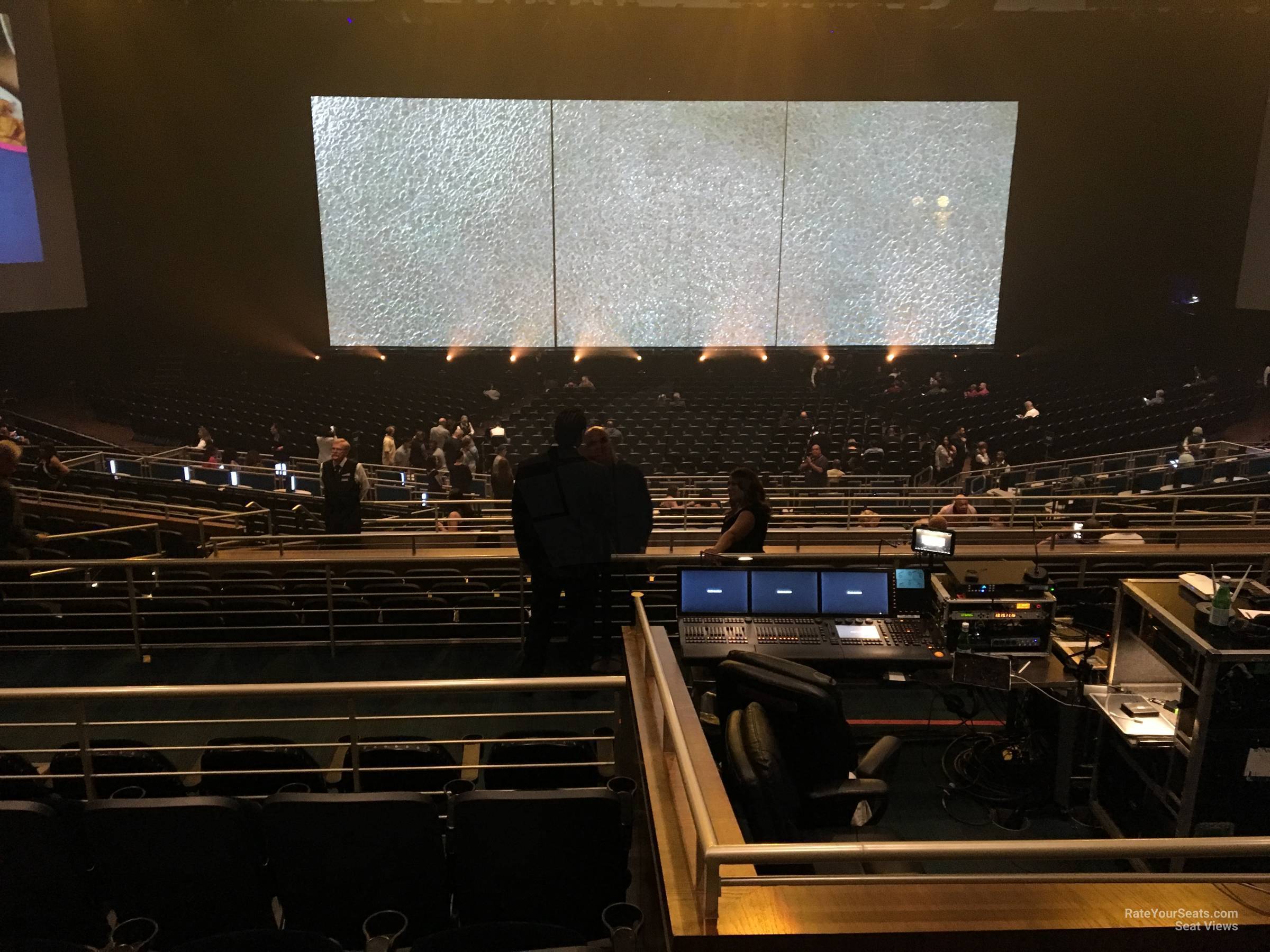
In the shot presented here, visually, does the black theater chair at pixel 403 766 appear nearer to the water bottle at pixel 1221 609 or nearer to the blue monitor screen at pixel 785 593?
the blue monitor screen at pixel 785 593

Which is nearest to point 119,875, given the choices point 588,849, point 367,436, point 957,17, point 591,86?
point 588,849

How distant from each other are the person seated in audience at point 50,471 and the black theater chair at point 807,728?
650cm

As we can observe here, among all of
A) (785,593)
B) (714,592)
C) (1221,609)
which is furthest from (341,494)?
(1221,609)

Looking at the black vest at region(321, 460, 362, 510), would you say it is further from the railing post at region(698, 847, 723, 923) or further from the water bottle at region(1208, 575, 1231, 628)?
the water bottle at region(1208, 575, 1231, 628)

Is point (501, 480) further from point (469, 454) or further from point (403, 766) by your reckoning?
point (403, 766)

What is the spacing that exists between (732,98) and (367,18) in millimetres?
5221

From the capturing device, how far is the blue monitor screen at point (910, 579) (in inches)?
142

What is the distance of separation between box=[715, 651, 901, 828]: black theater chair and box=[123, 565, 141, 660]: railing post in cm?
316

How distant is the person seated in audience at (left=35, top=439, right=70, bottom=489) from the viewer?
6957 millimetres

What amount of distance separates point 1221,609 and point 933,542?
3.74ft

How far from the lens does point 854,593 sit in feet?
11.8

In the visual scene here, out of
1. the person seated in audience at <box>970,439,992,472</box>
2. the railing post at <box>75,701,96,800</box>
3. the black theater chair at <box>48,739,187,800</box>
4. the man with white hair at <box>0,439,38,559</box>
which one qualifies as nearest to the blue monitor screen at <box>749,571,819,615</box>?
the black theater chair at <box>48,739,187,800</box>

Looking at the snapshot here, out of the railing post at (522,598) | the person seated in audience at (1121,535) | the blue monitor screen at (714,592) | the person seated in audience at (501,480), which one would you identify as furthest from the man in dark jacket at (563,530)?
the person seated in audience at (1121,535)

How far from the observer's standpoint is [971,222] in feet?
43.9
